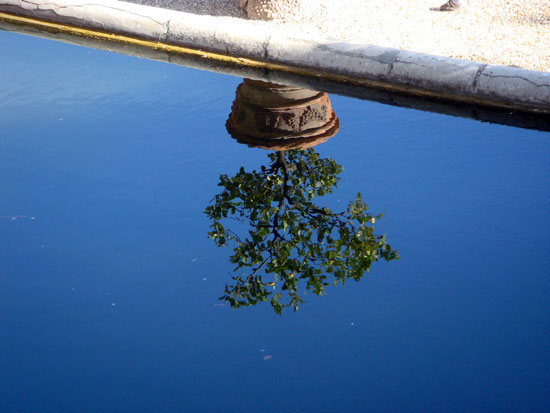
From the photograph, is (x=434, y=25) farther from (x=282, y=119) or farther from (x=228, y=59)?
(x=282, y=119)

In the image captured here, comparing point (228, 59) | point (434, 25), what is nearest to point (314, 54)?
point (228, 59)

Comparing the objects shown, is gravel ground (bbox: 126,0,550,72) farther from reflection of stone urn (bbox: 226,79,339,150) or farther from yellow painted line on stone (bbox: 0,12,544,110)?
reflection of stone urn (bbox: 226,79,339,150)

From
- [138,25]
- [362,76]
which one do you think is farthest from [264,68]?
[138,25]

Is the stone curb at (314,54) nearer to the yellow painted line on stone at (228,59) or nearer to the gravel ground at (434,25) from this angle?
the yellow painted line on stone at (228,59)

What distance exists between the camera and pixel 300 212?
4.27 m

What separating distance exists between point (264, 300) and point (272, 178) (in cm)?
111

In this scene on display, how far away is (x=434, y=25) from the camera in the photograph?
666 centimetres

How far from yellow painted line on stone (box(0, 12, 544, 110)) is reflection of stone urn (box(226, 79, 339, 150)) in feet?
1.44

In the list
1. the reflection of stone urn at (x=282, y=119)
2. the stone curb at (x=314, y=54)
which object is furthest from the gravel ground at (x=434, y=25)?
the reflection of stone urn at (x=282, y=119)

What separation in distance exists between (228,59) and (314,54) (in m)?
0.84

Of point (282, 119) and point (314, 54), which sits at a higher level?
point (314, 54)

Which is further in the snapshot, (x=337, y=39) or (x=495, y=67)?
(x=337, y=39)

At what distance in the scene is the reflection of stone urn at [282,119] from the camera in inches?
195

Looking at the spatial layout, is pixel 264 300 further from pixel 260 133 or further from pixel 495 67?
pixel 495 67
